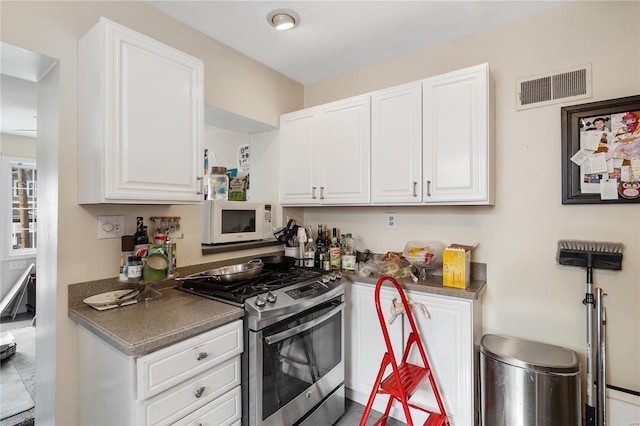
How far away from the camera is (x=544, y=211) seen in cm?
189

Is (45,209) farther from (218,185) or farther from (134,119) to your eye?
(218,185)

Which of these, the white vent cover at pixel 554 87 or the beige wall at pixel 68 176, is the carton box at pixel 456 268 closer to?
the white vent cover at pixel 554 87

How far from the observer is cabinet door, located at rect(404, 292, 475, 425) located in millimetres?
1794

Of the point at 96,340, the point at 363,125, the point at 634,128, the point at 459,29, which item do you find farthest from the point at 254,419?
the point at 459,29

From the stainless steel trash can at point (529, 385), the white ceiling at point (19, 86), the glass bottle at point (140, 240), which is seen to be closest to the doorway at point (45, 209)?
the white ceiling at point (19, 86)

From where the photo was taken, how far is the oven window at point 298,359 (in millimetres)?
1539

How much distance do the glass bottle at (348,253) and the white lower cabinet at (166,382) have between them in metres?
1.07

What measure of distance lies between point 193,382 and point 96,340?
1.59 ft

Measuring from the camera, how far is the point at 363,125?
89.8 inches

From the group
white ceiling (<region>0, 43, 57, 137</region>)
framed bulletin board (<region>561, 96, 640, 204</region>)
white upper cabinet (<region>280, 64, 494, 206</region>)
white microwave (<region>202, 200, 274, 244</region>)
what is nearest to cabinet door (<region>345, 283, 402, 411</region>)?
white upper cabinet (<region>280, 64, 494, 206</region>)

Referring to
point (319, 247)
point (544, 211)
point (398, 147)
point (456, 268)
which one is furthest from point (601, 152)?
point (319, 247)

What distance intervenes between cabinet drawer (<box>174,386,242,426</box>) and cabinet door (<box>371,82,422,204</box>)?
1.48 m

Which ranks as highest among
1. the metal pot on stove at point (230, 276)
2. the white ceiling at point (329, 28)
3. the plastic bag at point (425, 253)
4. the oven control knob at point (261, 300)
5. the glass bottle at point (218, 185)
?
the white ceiling at point (329, 28)

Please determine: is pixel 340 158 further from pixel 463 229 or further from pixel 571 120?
pixel 571 120
